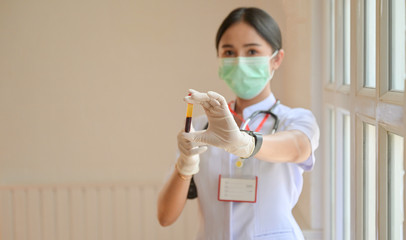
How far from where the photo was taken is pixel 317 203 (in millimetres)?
2012

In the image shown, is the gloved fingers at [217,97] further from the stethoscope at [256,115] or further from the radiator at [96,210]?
the radiator at [96,210]

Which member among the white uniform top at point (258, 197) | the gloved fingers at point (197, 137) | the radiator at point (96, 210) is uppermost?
the gloved fingers at point (197, 137)

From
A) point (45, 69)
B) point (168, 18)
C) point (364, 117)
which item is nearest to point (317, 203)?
point (364, 117)

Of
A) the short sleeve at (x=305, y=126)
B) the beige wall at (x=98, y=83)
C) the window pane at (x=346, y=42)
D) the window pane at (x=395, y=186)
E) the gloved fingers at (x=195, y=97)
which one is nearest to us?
the gloved fingers at (x=195, y=97)

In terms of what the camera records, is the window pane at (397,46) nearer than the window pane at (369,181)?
Yes

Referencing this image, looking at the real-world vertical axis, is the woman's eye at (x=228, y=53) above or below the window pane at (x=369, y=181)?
above

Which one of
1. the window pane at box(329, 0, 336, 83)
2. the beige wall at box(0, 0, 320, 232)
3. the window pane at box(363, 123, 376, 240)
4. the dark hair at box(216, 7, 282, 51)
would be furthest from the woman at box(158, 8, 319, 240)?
the beige wall at box(0, 0, 320, 232)

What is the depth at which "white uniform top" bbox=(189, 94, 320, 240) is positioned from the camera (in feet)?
4.58

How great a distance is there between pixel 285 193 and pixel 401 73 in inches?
19.0

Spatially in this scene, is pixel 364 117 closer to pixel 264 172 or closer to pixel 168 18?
pixel 264 172

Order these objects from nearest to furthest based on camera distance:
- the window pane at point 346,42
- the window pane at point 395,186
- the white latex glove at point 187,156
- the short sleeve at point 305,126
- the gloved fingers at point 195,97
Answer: the gloved fingers at point 195,97 < the window pane at point 395,186 < the white latex glove at point 187,156 < the short sleeve at point 305,126 < the window pane at point 346,42

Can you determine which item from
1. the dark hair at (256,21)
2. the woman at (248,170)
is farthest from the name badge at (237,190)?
the dark hair at (256,21)

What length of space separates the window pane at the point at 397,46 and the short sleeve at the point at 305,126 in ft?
0.98

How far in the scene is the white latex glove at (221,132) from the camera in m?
1.03
